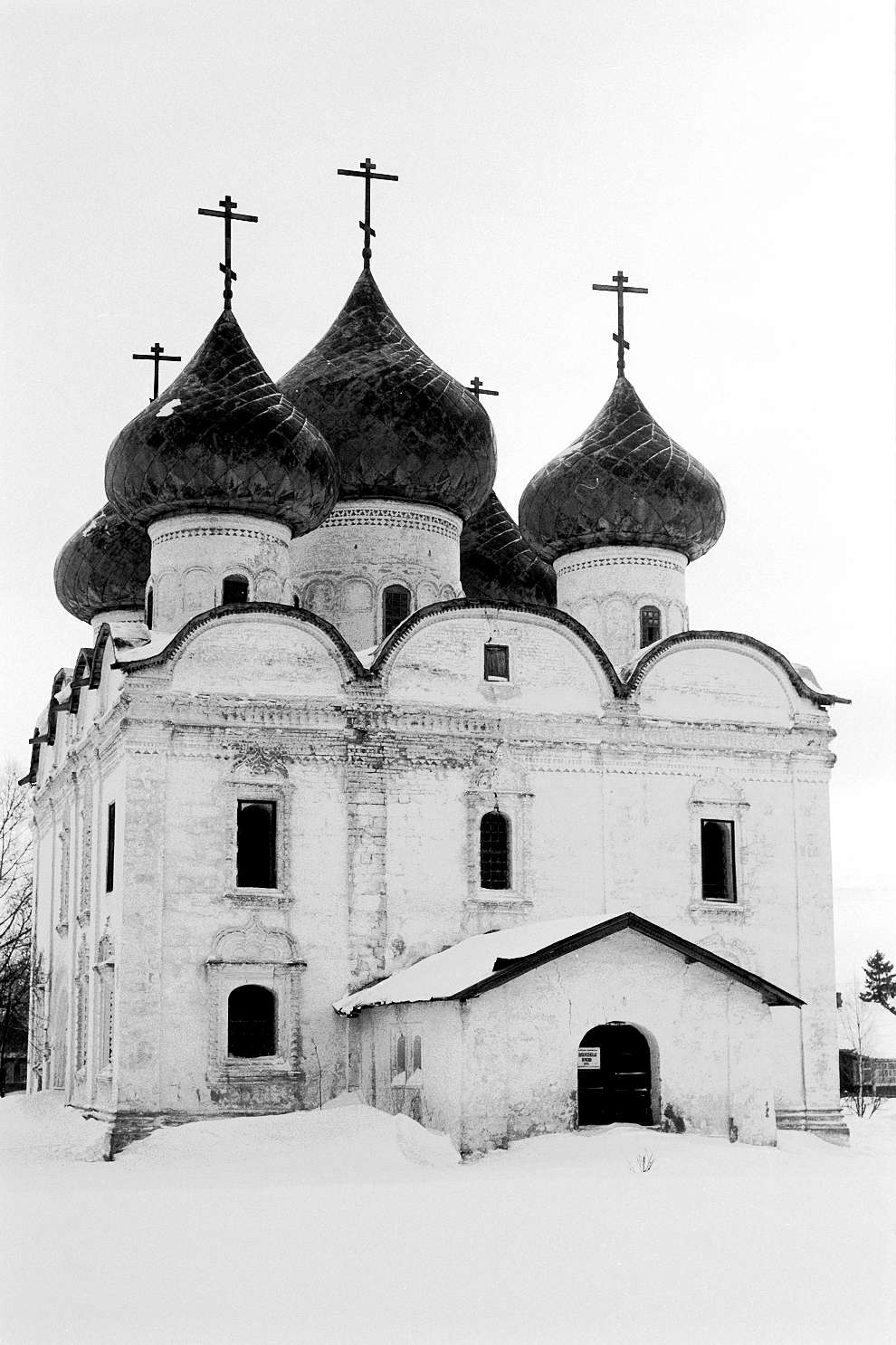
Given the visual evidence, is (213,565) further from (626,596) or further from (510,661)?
(626,596)

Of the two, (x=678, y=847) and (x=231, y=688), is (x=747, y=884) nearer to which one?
(x=678, y=847)

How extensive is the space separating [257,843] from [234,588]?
9.67 ft

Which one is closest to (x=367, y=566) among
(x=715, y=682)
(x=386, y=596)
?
(x=386, y=596)

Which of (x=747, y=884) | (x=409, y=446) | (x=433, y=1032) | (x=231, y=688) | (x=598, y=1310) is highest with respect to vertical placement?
(x=409, y=446)

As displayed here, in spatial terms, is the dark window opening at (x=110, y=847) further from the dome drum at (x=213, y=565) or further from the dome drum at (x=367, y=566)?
the dome drum at (x=367, y=566)

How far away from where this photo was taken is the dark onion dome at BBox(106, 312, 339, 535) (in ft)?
63.6

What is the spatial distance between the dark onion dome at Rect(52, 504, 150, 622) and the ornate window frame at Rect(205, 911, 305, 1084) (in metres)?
7.16

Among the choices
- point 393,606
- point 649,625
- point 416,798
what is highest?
point 393,606

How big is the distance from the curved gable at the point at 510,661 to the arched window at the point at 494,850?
3.90 feet

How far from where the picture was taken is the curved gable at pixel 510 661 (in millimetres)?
18875

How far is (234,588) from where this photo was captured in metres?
19.6

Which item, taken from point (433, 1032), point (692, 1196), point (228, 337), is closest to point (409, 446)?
point (228, 337)

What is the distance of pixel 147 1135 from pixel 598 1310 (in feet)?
28.4

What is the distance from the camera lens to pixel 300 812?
18188mm
